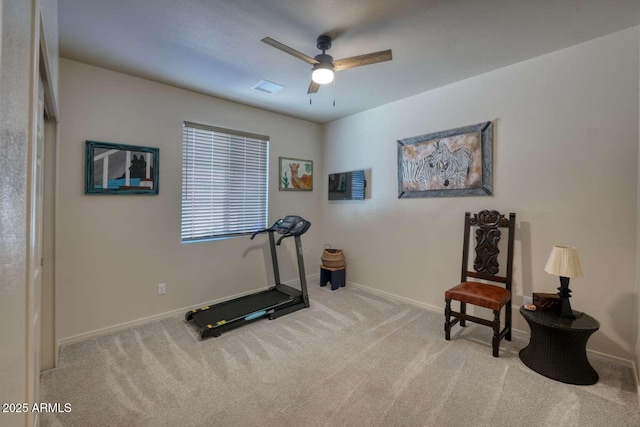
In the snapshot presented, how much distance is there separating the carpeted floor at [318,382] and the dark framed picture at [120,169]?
151 centimetres

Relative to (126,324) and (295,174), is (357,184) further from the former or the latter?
(126,324)

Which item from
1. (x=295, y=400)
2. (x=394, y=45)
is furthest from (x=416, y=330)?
(x=394, y=45)

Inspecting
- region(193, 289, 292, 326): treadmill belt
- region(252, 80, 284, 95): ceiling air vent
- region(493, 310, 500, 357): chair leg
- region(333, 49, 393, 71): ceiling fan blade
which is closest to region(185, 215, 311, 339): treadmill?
region(193, 289, 292, 326): treadmill belt

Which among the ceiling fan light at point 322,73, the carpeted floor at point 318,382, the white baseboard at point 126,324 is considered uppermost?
the ceiling fan light at point 322,73

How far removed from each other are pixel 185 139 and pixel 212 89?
690mm

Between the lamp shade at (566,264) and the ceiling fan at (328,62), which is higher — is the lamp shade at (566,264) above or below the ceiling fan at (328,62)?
below

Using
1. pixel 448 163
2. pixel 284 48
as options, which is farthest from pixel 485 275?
pixel 284 48

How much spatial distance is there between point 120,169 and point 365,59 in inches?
105

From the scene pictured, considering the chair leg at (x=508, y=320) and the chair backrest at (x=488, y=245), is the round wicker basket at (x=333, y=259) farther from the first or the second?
the chair leg at (x=508, y=320)

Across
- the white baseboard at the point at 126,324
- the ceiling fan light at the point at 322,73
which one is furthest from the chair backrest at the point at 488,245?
the white baseboard at the point at 126,324

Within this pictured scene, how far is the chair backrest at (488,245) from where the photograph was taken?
2752 mm

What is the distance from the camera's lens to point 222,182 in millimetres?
3826

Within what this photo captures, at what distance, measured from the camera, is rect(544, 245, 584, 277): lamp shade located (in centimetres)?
216

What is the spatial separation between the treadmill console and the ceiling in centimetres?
Answer: 167
